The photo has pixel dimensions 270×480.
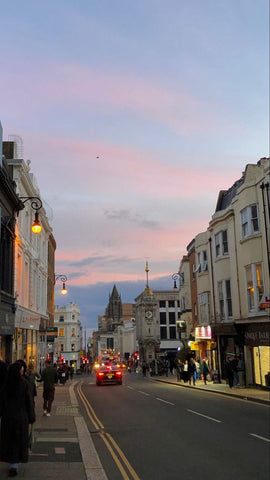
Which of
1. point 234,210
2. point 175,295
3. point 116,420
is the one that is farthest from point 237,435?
point 175,295

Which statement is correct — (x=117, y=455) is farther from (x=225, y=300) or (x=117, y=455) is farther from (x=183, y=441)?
(x=225, y=300)

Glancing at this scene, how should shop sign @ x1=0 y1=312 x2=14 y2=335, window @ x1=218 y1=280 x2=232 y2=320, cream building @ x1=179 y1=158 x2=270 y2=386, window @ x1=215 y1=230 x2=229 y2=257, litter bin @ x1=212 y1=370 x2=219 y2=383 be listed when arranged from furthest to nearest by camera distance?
litter bin @ x1=212 y1=370 x2=219 y2=383 → window @ x1=215 y1=230 x2=229 y2=257 → window @ x1=218 y1=280 x2=232 y2=320 → cream building @ x1=179 y1=158 x2=270 y2=386 → shop sign @ x1=0 y1=312 x2=14 y2=335

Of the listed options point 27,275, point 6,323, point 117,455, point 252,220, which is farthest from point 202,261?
point 117,455

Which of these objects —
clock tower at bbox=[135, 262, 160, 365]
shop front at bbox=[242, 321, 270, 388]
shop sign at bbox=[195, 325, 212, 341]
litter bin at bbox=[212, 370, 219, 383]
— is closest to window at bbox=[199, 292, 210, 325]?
shop sign at bbox=[195, 325, 212, 341]

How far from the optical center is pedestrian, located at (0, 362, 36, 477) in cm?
705

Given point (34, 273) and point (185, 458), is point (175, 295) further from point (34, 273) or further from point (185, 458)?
point (185, 458)

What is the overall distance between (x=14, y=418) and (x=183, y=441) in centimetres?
546

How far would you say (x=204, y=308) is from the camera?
1407 inches

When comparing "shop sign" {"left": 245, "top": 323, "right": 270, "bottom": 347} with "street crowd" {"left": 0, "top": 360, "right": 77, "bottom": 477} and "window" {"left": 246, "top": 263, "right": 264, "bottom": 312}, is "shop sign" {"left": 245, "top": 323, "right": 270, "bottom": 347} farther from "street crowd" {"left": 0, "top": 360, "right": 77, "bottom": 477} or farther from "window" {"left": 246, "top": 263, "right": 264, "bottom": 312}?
"street crowd" {"left": 0, "top": 360, "right": 77, "bottom": 477}

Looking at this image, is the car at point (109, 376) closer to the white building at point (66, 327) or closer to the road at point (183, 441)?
the road at point (183, 441)

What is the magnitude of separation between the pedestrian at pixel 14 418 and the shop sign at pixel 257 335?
19.1 metres

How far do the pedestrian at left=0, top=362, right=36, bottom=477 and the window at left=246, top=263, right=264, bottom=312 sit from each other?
19.9 meters

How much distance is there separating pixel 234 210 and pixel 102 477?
23356mm

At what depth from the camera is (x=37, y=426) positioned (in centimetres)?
1338
